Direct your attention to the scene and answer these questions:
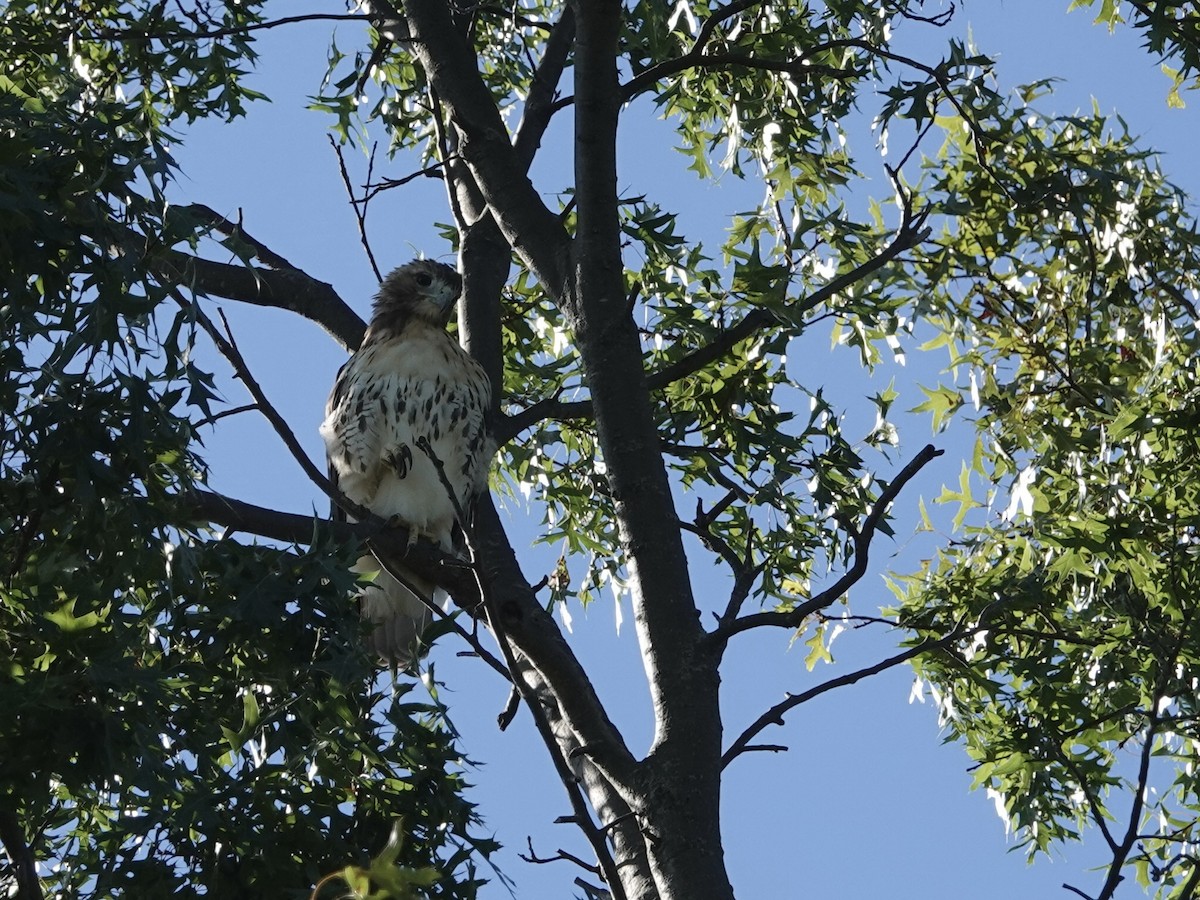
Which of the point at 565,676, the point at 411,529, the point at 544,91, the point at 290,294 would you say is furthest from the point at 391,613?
the point at 544,91

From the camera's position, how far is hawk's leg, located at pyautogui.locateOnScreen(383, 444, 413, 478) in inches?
222

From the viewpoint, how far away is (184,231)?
3420 millimetres

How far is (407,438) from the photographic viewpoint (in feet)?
18.6

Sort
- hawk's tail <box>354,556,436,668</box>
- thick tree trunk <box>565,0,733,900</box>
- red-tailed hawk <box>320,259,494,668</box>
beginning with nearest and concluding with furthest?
1. thick tree trunk <box>565,0,733,900</box>
2. hawk's tail <box>354,556,436,668</box>
3. red-tailed hawk <box>320,259,494,668</box>

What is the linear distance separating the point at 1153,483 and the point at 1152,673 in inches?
27.3

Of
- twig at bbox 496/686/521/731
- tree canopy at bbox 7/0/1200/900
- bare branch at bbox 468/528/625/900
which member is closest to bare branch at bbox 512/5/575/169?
tree canopy at bbox 7/0/1200/900

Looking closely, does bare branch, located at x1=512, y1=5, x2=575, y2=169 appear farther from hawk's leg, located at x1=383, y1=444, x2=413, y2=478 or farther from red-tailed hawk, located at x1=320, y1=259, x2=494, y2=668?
hawk's leg, located at x1=383, y1=444, x2=413, y2=478

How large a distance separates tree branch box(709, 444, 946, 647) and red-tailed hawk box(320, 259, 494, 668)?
180 centimetres

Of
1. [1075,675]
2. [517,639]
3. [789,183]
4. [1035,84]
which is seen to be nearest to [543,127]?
[789,183]

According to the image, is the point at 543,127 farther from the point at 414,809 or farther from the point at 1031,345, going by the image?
the point at 414,809

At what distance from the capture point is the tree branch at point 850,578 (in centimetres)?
333

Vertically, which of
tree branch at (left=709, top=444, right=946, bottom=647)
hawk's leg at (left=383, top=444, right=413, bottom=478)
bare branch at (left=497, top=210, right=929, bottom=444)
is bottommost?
tree branch at (left=709, top=444, right=946, bottom=647)

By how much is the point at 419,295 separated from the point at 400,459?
0.77 metres

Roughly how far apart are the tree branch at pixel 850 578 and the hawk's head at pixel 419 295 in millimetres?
2484
